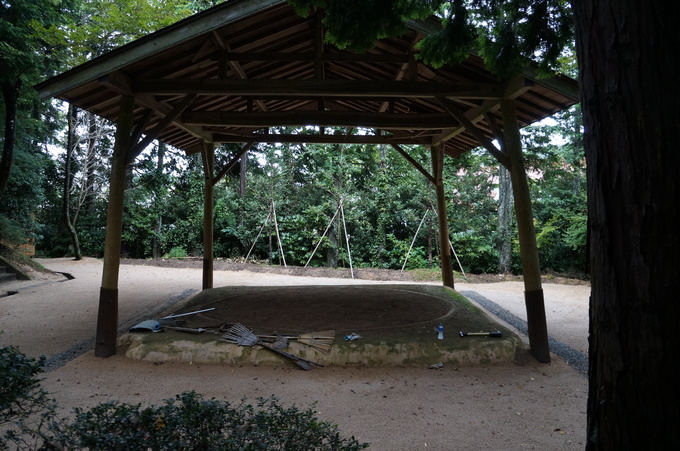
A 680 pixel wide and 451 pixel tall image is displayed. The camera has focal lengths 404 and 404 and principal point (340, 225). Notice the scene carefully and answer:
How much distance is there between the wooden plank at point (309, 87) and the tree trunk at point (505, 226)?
1052 cm

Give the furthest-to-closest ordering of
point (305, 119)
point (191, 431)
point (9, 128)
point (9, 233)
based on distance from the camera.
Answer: point (9, 233) → point (9, 128) → point (305, 119) → point (191, 431)

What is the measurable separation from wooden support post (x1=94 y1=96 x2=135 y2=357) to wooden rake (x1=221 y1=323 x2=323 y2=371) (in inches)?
56.2

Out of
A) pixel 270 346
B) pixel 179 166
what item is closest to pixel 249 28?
pixel 270 346

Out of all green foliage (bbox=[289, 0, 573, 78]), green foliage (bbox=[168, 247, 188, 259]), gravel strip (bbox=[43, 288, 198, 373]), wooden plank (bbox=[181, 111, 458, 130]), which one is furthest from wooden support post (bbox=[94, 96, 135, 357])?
green foliage (bbox=[168, 247, 188, 259])

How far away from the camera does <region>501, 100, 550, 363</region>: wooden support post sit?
5.10m

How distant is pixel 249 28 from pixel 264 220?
1074 cm

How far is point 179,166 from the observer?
20781mm

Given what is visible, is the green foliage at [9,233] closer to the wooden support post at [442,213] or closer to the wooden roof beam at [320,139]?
the wooden roof beam at [320,139]

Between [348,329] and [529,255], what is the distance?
2.58 m

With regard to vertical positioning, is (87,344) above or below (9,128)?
below

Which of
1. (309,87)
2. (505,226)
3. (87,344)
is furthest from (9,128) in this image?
(505,226)

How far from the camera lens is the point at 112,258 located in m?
5.24

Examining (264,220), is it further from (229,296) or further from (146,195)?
(229,296)

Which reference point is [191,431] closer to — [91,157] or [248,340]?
[248,340]
